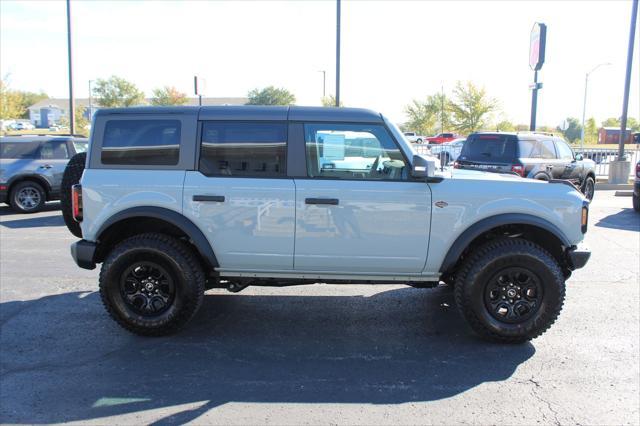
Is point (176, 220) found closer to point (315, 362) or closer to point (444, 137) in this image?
point (315, 362)

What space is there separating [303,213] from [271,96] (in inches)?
1999

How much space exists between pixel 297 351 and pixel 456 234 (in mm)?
1657

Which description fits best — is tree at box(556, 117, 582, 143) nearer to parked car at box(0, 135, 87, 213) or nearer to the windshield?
the windshield

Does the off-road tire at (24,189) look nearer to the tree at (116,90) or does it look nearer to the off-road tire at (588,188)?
the off-road tire at (588,188)

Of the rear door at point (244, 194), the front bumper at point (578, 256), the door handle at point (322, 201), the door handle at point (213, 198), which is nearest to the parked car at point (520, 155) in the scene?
the front bumper at point (578, 256)

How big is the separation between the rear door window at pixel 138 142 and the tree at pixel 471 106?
146 ft

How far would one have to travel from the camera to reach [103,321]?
488 centimetres

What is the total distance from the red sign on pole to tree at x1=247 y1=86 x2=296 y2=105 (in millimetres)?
34149

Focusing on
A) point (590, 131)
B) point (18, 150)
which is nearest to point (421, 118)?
point (590, 131)

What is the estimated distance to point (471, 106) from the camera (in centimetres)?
4625

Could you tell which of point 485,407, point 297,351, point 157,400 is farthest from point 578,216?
point 157,400

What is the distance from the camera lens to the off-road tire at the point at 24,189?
1145 cm

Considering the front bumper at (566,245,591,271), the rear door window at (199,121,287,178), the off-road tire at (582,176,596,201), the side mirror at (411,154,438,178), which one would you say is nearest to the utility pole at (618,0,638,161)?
the off-road tire at (582,176,596,201)

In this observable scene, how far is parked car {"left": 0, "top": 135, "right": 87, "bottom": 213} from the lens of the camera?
1138cm
